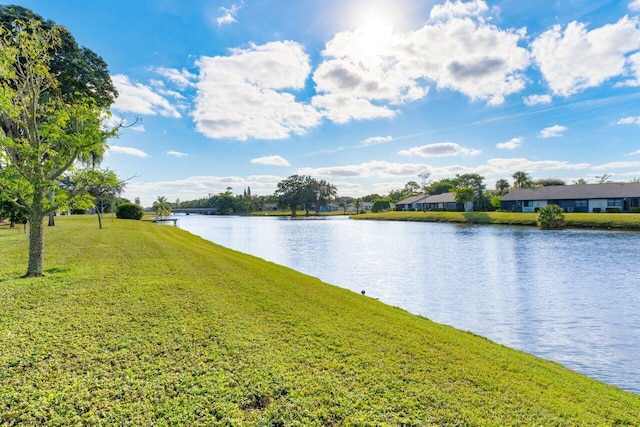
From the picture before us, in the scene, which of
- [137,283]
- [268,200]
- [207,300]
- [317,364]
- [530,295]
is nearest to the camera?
[317,364]

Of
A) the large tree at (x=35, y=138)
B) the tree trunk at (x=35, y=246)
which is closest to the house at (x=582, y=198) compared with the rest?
the large tree at (x=35, y=138)

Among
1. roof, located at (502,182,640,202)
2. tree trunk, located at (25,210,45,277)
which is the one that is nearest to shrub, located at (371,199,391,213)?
roof, located at (502,182,640,202)

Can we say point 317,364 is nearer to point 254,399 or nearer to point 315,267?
point 254,399

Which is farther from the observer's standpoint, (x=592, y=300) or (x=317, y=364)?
(x=592, y=300)

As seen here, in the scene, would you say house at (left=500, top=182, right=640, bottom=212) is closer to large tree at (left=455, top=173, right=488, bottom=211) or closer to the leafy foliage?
large tree at (left=455, top=173, right=488, bottom=211)

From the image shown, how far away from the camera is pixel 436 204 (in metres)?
88.4

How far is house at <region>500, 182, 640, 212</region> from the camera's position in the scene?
172 ft

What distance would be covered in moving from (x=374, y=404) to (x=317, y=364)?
1.20m

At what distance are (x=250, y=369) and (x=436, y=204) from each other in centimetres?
8881

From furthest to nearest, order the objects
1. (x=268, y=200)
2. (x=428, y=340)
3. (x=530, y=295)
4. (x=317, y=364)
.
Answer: (x=268, y=200), (x=530, y=295), (x=428, y=340), (x=317, y=364)

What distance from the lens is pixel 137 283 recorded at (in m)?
9.35

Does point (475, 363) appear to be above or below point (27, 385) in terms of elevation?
below

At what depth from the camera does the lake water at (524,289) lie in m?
8.73

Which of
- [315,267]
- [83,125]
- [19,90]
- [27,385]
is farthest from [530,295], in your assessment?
[19,90]
